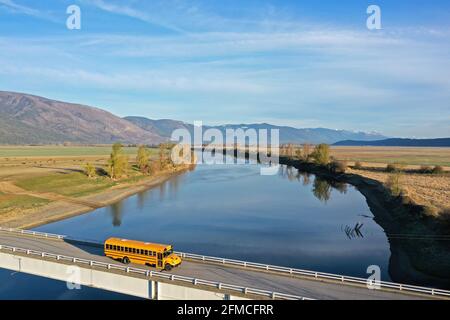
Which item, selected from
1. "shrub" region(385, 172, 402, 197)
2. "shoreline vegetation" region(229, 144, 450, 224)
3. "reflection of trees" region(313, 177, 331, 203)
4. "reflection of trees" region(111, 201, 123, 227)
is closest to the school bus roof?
"reflection of trees" region(111, 201, 123, 227)

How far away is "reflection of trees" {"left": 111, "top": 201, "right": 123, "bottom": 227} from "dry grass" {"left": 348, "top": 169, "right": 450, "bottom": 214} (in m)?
56.5

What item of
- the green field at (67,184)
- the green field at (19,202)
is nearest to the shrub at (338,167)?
the green field at (67,184)

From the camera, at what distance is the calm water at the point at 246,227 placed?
A: 49.0 metres

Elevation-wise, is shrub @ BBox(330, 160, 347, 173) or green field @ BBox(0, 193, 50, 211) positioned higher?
shrub @ BBox(330, 160, 347, 173)

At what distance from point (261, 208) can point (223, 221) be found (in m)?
16.6

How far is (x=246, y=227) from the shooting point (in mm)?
68750

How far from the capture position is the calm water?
161ft

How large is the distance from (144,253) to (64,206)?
57735 mm

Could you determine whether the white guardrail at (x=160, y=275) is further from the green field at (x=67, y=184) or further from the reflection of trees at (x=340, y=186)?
the reflection of trees at (x=340, y=186)

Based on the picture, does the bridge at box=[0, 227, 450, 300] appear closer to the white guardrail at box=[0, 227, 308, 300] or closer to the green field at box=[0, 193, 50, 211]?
the white guardrail at box=[0, 227, 308, 300]

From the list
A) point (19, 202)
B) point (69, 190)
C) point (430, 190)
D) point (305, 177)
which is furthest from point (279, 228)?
point (305, 177)

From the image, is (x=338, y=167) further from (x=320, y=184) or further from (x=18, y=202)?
(x=18, y=202)

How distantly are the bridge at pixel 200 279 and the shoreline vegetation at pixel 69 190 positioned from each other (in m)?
34.1
